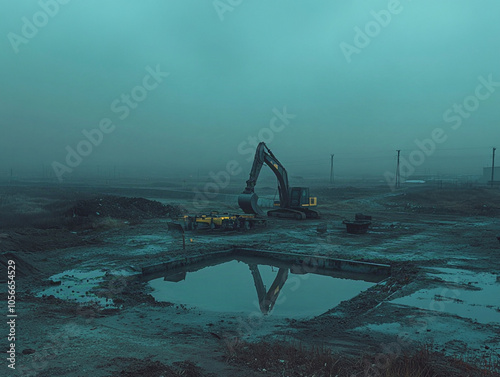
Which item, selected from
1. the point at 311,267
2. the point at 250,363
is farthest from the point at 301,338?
the point at 311,267

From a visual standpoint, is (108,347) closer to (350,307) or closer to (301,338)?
(301,338)

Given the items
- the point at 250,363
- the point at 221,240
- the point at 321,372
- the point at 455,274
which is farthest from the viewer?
the point at 221,240

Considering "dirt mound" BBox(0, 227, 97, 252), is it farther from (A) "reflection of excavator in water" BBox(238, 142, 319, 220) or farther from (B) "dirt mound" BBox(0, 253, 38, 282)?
(A) "reflection of excavator in water" BBox(238, 142, 319, 220)

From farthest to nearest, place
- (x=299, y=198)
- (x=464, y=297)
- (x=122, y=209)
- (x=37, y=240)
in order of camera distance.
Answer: (x=122, y=209)
(x=299, y=198)
(x=37, y=240)
(x=464, y=297)

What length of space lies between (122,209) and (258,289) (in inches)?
666

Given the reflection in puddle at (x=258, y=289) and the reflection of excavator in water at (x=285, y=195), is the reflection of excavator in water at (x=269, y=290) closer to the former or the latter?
the reflection in puddle at (x=258, y=289)

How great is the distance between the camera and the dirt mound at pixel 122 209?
23.1 m

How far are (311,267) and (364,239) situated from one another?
5197 millimetres

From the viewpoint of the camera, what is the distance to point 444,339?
6.29 meters

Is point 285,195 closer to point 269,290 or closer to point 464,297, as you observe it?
point 269,290

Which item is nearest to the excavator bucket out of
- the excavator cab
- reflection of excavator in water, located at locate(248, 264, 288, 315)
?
→ the excavator cab

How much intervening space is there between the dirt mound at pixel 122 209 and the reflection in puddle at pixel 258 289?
12790mm

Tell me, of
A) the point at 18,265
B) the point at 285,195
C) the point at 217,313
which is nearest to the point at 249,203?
the point at 285,195

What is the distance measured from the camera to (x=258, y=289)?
1066cm
